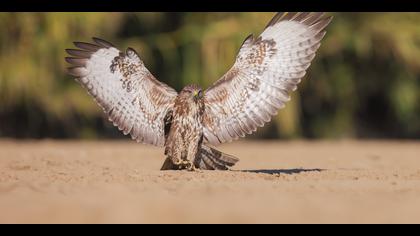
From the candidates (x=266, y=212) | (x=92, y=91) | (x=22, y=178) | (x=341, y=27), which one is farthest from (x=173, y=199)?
(x=341, y=27)

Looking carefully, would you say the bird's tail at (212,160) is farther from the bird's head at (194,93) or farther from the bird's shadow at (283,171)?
the bird's head at (194,93)

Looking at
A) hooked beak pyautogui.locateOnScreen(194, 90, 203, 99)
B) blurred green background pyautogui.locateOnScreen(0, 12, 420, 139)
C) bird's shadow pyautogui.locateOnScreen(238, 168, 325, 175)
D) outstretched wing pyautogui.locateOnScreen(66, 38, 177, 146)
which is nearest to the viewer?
hooked beak pyautogui.locateOnScreen(194, 90, 203, 99)

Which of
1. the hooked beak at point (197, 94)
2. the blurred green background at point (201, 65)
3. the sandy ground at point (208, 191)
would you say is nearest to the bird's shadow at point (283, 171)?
the sandy ground at point (208, 191)

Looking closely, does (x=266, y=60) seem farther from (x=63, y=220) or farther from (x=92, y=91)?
(x=63, y=220)

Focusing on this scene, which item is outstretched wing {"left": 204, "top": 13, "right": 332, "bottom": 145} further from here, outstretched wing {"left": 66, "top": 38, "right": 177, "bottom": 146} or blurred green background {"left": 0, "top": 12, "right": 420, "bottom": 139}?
blurred green background {"left": 0, "top": 12, "right": 420, "bottom": 139}

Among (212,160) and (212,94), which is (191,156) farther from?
(212,94)

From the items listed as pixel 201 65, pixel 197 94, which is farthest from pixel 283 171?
pixel 201 65

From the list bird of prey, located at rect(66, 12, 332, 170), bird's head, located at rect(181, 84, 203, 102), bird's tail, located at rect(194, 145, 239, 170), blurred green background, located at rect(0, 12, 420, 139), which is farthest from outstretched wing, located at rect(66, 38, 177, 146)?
blurred green background, located at rect(0, 12, 420, 139)
